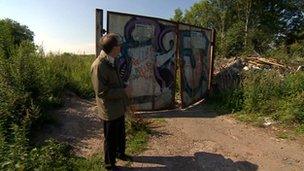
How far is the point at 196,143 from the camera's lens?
21.5ft

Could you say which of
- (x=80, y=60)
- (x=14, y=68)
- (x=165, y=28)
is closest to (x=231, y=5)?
(x=80, y=60)

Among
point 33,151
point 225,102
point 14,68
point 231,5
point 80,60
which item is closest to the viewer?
point 33,151

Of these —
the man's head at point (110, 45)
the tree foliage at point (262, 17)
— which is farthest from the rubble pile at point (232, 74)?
the tree foliage at point (262, 17)

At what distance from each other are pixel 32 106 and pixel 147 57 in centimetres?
302

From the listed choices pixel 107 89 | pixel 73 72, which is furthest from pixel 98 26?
pixel 73 72

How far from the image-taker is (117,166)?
5.33 m

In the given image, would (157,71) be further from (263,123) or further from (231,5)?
(231,5)

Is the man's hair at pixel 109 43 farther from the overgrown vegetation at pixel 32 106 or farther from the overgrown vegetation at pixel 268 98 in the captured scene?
the overgrown vegetation at pixel 268 98

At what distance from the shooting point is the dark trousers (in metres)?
5.04

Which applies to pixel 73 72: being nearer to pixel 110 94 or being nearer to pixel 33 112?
pixel 33 112

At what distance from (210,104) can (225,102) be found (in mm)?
606

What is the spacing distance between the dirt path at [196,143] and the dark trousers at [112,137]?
1.33 ft

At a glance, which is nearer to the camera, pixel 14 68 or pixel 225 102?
pixel 14 68

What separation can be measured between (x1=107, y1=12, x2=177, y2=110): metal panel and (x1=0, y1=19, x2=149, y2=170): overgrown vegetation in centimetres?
161
